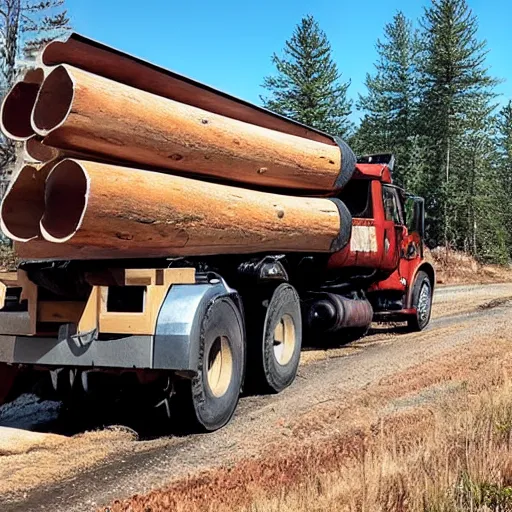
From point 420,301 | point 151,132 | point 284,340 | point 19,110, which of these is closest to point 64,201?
point 151,132

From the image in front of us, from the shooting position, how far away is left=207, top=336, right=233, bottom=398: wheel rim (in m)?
6.23

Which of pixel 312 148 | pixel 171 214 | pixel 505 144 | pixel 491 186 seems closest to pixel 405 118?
pixel 491 186

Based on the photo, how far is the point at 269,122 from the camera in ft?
25.0

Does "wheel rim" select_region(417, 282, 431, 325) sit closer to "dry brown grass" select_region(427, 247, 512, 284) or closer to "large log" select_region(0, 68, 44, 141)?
"large log" select_region(0, 68, 44, 141)

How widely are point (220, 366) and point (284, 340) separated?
1845 mm

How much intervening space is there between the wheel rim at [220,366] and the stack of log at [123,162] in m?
0.87

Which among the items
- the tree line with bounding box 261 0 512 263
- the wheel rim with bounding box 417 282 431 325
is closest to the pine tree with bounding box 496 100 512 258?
the tree line with bounding box 261 0 512 263

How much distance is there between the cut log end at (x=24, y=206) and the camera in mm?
5336

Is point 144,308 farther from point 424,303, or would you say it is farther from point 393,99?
point 393,99

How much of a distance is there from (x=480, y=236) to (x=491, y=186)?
333cm

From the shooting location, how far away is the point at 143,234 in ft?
17.7

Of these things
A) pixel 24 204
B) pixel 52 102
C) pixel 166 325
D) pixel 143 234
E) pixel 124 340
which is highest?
pixel 52 102

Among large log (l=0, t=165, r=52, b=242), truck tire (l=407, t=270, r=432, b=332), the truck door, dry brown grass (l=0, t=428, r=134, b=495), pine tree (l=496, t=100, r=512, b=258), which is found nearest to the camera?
dry brown grass (l=0, t=428, r=134, b=495)

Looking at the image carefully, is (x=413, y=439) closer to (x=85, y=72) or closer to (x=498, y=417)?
(x=498, y=417)
